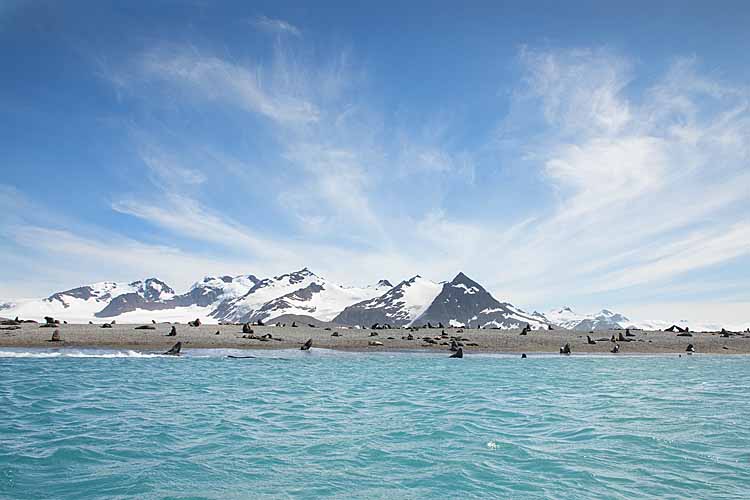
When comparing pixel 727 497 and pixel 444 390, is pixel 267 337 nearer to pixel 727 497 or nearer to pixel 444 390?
pixel 444 390

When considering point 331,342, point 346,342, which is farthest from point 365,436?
point 346,342

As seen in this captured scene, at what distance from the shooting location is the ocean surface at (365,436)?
9625mm

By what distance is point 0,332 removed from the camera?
137 feet

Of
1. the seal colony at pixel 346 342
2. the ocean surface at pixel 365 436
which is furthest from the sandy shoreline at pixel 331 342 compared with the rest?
the ocean surface at pixel 365 436

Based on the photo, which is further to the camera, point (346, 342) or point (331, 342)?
point (346, 342)

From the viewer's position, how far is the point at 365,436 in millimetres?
13500

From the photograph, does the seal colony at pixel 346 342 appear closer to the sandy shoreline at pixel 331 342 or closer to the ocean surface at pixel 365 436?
the sandy shoreline at pixel 331 342

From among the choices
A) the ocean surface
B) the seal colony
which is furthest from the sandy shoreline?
the ocean surface

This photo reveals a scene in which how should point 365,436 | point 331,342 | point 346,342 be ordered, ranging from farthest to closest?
point 346,342, point 331,342, point 365,436

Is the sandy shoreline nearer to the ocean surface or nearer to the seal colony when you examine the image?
the seal colony

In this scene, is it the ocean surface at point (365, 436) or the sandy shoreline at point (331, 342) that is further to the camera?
the sandy shoreline at point (331, 342)

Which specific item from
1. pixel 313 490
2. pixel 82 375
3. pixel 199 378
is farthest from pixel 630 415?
pixel 82 375

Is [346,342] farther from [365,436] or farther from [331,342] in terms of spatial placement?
[365,436]

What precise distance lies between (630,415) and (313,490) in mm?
11377
